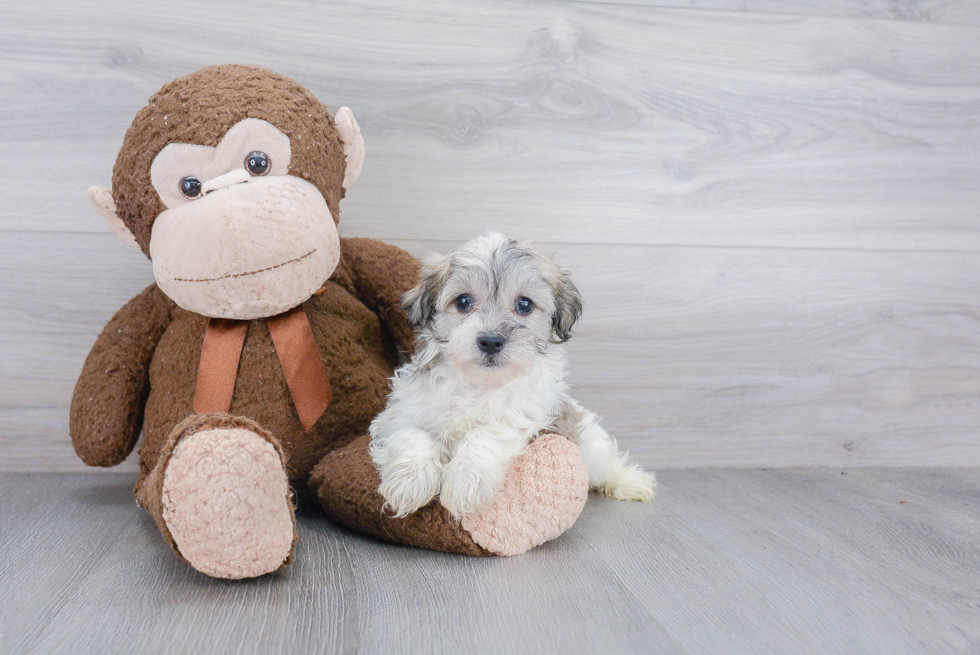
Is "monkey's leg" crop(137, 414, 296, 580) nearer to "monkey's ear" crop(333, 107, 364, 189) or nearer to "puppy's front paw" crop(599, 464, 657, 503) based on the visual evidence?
"monkey's ear" crop(333, 107, 364, 189)

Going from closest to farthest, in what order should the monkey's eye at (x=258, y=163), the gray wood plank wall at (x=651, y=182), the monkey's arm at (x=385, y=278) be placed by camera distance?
the monkey's eye at (x=258, y=163) < the monkey's arm at (x=385, y=278) < the gray wood plank wall at (x=651, y=182)

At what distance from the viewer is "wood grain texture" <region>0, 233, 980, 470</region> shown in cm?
203

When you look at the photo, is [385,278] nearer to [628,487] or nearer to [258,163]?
[258,163]

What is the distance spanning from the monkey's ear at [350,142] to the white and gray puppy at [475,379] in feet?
0.89

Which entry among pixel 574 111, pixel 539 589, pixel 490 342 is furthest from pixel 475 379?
pixel 574 111

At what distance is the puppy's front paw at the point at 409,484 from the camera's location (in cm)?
129

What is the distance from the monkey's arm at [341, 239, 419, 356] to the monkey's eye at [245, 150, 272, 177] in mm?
363

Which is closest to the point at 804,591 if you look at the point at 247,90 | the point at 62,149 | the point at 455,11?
the point at 247,90

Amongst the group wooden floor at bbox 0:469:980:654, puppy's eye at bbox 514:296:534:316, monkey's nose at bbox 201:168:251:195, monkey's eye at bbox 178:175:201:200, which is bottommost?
wooden floor at bbox 0:469:980:654

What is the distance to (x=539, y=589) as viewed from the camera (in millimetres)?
1217

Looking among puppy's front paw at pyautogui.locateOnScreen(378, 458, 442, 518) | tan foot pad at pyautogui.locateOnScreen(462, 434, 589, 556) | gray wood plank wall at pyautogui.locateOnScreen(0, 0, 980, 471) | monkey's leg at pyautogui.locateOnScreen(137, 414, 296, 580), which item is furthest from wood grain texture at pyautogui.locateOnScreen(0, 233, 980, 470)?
monkey's leg at pyautogui.locateOnScreen(137, 414, 296, 580)

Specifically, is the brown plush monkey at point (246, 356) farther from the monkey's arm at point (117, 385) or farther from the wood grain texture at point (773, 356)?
the wood grain texture at point (773, 356)

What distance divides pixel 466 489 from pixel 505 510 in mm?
108

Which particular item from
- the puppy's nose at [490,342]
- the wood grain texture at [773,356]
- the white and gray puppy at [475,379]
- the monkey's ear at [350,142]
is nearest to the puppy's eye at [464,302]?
the white and gray puppy at [475,379]
